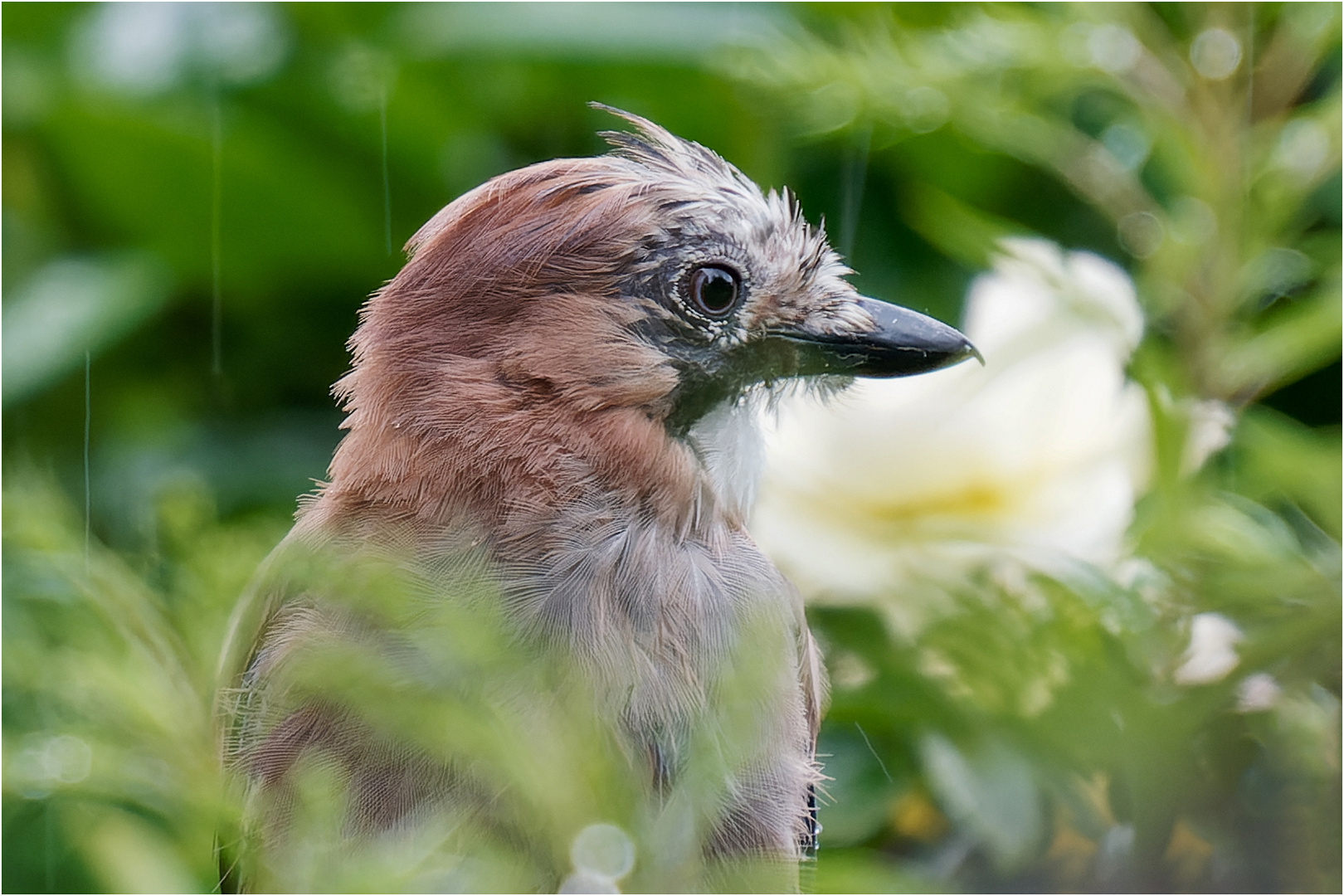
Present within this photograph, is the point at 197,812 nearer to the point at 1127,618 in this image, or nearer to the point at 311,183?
the point at 1127,618

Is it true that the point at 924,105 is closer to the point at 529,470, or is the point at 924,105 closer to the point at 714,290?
the point at 714,290

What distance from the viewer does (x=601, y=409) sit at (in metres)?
0.86

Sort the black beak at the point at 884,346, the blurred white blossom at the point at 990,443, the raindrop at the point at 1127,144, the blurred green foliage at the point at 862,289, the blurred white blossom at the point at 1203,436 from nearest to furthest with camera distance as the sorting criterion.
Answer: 1. the blurred green foliage at the point at 862,289
2. the blurred white blossom at the point at 1203,436
3. the blurred white blossom at the point at 990,443
4. the black beak at the point at 884,346
5. the raindrop at the point at 1127,144

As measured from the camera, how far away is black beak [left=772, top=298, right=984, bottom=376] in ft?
2.73

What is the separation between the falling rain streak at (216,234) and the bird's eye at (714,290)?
2.18ft

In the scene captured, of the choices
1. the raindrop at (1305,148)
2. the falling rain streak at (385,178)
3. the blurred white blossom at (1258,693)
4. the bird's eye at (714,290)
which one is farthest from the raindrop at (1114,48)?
the falling rain streak at (385,178)

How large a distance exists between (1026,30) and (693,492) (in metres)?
0.36

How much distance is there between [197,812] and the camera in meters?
0.41

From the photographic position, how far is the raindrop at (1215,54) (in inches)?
32.9

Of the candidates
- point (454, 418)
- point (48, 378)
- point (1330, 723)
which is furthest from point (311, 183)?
point (1330, 723)

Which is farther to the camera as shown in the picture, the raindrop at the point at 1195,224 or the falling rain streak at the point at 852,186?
the falling rain streak at the point at 852,186

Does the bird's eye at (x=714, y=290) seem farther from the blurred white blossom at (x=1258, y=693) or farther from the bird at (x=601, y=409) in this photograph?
the blurred white blossom at (x=1258, y=693)

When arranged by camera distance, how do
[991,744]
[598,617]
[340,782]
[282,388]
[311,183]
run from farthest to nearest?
[311,183] → [282,388] → [598,617] → [340,782] → [991,744]

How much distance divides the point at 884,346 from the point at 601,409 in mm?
190
